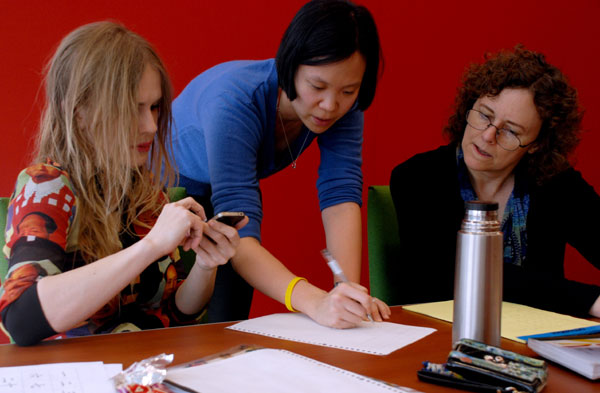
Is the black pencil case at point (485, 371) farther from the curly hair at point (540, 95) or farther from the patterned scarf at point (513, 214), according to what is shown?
the curly hair at point (540, 95)

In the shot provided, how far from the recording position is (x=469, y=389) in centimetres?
69

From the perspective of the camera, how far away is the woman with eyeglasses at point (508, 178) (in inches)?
57.8

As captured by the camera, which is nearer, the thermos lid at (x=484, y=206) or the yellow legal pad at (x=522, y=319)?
the thermos lid at (x=484, y=206)

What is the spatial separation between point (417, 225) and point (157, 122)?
675 millimetres

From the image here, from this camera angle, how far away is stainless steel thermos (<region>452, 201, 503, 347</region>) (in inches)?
30.1

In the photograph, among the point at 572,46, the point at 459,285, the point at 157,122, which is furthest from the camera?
the point at 572,46

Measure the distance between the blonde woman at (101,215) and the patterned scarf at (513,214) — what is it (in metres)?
0.76

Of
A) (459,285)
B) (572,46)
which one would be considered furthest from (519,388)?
(572,46)

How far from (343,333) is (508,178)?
88 centimetres

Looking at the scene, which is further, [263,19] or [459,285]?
[263,19]

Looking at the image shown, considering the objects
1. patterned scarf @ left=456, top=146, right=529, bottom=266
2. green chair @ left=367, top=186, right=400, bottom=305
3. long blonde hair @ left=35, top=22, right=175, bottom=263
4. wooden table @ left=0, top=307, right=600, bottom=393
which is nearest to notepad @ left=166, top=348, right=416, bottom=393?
wooden table @ left=0, top=307, right=600, bottom=393

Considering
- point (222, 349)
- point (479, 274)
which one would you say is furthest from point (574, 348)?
Answer: point (222, 349)

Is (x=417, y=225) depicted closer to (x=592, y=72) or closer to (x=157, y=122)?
(x=157, y=122)

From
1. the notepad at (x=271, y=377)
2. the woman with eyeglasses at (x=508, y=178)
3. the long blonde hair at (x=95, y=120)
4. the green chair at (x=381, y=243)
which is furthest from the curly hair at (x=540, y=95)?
the notepad at (x=271, y=377)
